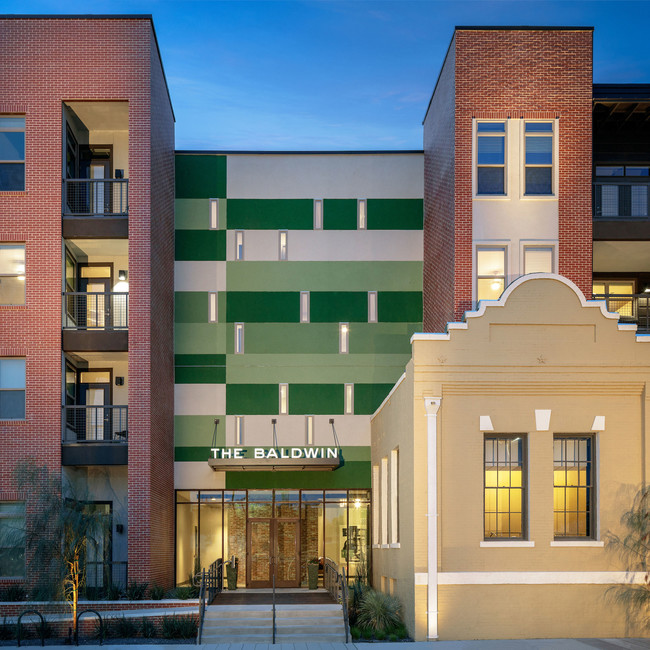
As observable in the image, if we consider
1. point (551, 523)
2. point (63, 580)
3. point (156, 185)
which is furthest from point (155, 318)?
point (551, 523)

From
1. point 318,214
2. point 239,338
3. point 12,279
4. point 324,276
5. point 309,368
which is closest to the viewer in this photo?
point 12,279

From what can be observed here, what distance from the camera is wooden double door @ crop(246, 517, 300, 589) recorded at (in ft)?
95.4

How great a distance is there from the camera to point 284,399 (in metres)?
29.8

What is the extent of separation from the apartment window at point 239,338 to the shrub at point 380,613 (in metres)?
11.2

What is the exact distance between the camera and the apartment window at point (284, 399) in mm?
29688

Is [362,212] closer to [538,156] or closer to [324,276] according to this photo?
[324,276]

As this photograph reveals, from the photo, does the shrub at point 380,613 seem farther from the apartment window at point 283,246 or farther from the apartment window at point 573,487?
the apartment window at point 283,246

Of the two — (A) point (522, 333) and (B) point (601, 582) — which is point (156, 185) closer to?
(A) point (522, 333)

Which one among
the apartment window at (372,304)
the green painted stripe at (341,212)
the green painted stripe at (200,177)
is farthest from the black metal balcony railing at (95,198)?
the apartment window at (372,304)

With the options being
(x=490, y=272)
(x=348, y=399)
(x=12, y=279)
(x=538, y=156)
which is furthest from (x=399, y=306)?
(x=12, y=279)

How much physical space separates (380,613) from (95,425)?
35.6 ft

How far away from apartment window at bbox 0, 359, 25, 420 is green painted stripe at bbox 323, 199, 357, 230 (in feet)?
37.8

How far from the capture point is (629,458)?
66.9 feet

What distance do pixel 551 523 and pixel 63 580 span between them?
11.8m
